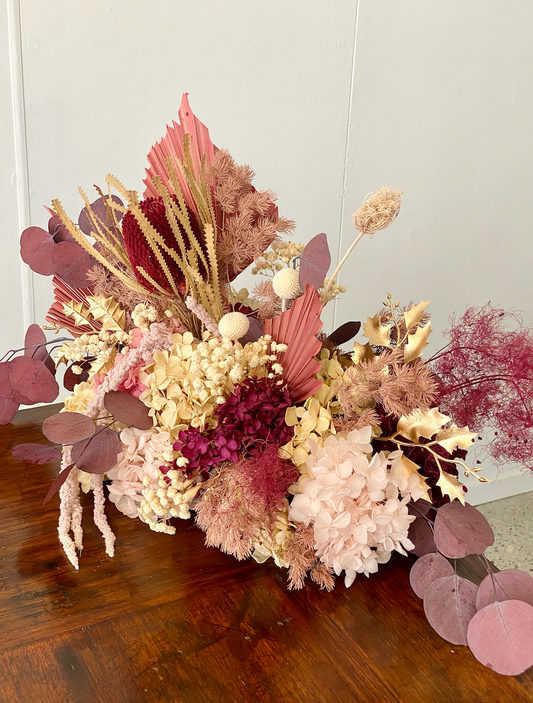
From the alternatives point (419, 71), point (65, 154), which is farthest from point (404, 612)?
point (419, 71)

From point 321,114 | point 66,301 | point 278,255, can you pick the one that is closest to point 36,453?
point 66,301

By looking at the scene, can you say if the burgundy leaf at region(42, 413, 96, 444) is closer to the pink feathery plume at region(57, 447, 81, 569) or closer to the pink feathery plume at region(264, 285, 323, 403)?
the pink feathery plume at region(57, 447, 81, 569)

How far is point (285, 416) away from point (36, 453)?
37 cm

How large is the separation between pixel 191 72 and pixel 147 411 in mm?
1461

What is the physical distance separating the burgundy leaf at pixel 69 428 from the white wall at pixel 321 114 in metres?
1.26

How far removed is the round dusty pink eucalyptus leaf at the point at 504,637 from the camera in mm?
575

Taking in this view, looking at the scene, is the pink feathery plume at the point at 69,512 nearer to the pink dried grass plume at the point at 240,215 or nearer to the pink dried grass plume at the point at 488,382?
the pink dried grass plume at the point at 240,215

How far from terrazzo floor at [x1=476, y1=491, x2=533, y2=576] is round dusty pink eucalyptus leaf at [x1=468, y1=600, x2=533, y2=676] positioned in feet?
→ 5.74

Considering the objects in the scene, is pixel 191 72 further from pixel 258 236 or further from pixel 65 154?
pixel 258 236

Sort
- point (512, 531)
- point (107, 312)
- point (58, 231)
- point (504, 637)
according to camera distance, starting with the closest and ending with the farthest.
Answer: point (504, 637) < point (107, 312) < point (58, 231) < point (512, 531)

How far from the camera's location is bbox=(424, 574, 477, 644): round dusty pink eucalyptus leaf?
62 centimetres

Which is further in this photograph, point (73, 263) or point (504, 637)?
point (73, 263)

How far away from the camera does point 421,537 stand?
699mm

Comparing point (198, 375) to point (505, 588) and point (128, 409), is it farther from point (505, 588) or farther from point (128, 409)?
point (505, 588)
